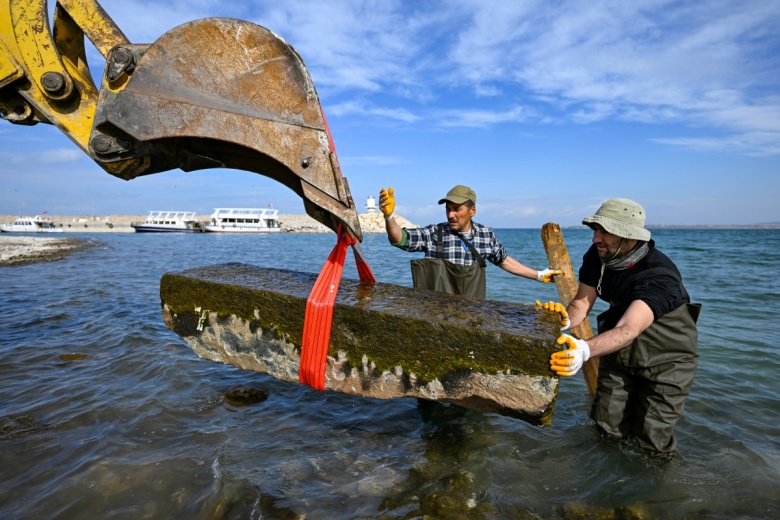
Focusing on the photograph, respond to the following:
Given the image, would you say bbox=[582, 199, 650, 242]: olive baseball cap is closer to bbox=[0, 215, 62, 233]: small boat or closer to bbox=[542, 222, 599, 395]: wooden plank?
bbox=[542, 222, 599, 395]: wooden plank

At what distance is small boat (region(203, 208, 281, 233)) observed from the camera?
61.3m

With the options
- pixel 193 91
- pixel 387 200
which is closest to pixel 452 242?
pixel 387 200

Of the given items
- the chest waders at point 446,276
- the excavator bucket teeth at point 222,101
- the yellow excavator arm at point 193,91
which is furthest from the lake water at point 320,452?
the excavator bucket teeth at point 222,101

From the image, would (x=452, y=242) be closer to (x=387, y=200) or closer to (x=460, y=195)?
(x=460, y=195)

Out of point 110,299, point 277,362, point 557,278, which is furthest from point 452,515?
point 110,299

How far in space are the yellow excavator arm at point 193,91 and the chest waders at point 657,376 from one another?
2.34 metres

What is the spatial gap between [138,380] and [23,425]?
1169 millimetres

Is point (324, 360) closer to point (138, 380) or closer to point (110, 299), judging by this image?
point (138, 380)

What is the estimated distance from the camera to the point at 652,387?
319cm

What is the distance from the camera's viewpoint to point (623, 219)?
10.0 ft

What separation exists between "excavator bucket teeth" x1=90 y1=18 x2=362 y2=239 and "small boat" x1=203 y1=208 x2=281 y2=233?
6289cm

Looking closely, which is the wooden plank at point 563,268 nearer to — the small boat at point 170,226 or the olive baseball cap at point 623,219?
the olive baseball cap at point 623,219

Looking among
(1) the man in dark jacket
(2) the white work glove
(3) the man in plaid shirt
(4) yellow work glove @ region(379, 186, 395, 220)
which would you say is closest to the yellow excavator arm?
(4) yellow work glove @ region(379, 186, 395, 220)

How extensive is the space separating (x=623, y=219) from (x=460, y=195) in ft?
4.76
